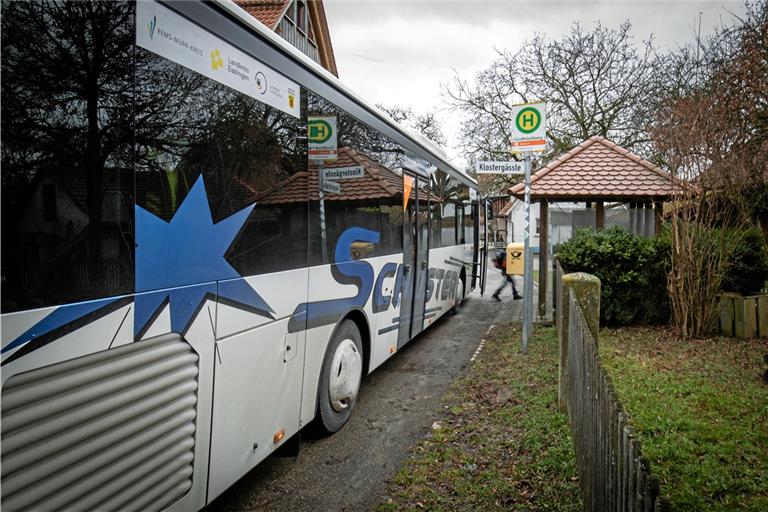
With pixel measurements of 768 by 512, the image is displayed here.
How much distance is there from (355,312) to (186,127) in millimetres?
2860

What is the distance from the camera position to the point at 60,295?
1965 millimetres

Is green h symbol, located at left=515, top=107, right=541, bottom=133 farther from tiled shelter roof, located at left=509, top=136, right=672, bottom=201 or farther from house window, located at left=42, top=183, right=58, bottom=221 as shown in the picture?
house window, located at left=42, top=183, right=58, bottom=221

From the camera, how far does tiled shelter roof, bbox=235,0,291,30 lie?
59.4 ft

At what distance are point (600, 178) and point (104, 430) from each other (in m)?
10.1

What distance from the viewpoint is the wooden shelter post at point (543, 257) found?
1033cm

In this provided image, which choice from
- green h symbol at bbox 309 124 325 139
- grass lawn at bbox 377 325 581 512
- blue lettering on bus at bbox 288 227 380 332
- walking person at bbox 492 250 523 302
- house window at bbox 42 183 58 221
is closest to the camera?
house window at bbox 42 183 58 221

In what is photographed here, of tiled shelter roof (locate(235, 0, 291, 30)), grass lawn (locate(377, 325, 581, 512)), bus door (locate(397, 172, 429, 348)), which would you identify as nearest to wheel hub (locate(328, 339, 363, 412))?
grass lawn (locate(377, 325, 581, 512))

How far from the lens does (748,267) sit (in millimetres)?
8094

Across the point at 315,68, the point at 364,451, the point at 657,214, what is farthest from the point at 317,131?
the point at 657,214

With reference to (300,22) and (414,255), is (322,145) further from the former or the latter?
(300,22)

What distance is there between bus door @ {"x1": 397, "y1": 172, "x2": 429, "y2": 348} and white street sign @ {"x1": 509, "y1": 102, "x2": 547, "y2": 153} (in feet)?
4.86

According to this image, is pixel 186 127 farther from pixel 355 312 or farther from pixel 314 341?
pixel 355 312

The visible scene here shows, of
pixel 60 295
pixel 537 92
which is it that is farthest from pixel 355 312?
pixel 537 92

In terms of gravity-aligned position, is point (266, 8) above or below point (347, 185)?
above
